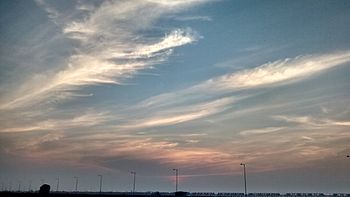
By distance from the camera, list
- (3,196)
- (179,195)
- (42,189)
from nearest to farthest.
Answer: (3,196)
(42,189)
(179,195)

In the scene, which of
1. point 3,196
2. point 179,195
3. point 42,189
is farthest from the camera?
point 179,195

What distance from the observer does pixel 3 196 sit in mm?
89000

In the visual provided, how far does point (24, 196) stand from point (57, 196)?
873cm

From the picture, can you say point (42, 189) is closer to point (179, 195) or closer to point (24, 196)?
point (24, 196)

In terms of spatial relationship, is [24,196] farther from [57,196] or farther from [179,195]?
[179,195]

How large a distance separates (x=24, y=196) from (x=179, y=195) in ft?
172

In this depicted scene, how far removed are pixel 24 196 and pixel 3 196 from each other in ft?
17.3

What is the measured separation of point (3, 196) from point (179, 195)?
57.8 m

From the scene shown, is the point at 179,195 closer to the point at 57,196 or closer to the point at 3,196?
the point at 57,196

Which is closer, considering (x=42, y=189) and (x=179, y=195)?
(x=42, y=189)

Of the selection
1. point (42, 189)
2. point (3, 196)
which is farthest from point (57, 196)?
point (3, 196)

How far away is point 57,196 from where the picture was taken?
9794 centimetres

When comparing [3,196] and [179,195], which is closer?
[3,196]

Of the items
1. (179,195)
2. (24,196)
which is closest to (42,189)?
(24,196)
